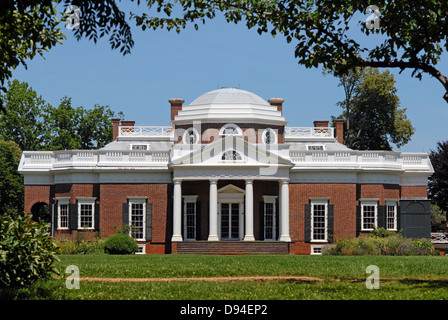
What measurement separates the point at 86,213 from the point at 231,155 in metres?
9.81

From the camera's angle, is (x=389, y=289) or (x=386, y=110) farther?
(x=386, y=110)

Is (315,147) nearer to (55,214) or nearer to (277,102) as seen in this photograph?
(277,102)

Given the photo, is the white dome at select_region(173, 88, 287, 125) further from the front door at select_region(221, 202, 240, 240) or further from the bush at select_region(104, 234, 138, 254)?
the bush at select_region(104, 234, 138, 254)

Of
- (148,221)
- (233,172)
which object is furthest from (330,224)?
(148,221)

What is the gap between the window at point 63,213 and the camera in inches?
1774

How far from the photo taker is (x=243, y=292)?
1650cm

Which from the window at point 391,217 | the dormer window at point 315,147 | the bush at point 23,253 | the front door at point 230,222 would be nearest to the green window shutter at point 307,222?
the front door at point 230,222

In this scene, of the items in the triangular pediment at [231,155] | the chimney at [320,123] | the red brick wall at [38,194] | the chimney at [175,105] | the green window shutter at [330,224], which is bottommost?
the green window shutter at [330,224]

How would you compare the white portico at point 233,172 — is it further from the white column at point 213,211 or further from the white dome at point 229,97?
the white dome at point 229,97

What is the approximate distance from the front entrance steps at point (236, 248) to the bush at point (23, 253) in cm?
2235

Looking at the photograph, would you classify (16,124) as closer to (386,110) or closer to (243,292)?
(386,110)
